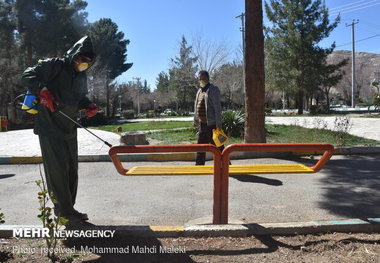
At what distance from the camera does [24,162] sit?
7520mm

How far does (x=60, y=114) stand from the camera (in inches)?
120

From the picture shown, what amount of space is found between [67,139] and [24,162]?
5141mm

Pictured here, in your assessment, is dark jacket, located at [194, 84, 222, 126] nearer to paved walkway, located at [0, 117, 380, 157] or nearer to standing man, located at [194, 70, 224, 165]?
standing man, located at [194, 70, 224, 165]

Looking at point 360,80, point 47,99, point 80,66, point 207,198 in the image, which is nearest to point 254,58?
point 207,198

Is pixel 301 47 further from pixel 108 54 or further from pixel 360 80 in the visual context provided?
pixel 360 80

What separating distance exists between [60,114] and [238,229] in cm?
195

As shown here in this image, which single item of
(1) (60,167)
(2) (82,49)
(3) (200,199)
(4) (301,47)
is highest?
(4) (301,47)

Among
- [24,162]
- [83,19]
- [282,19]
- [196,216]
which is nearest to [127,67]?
[83,19]

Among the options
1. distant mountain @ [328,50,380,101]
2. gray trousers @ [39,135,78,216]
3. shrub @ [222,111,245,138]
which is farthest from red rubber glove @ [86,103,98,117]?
distant mountain @ [328,50,380,101]

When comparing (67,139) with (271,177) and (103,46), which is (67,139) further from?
(103,46)

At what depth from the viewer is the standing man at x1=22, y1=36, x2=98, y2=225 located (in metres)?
2.96

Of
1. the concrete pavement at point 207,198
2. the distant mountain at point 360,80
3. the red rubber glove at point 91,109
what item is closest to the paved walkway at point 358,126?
the concrete pavement at point 207,198

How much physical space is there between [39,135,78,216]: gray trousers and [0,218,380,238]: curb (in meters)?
0.31

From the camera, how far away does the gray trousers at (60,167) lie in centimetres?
299
